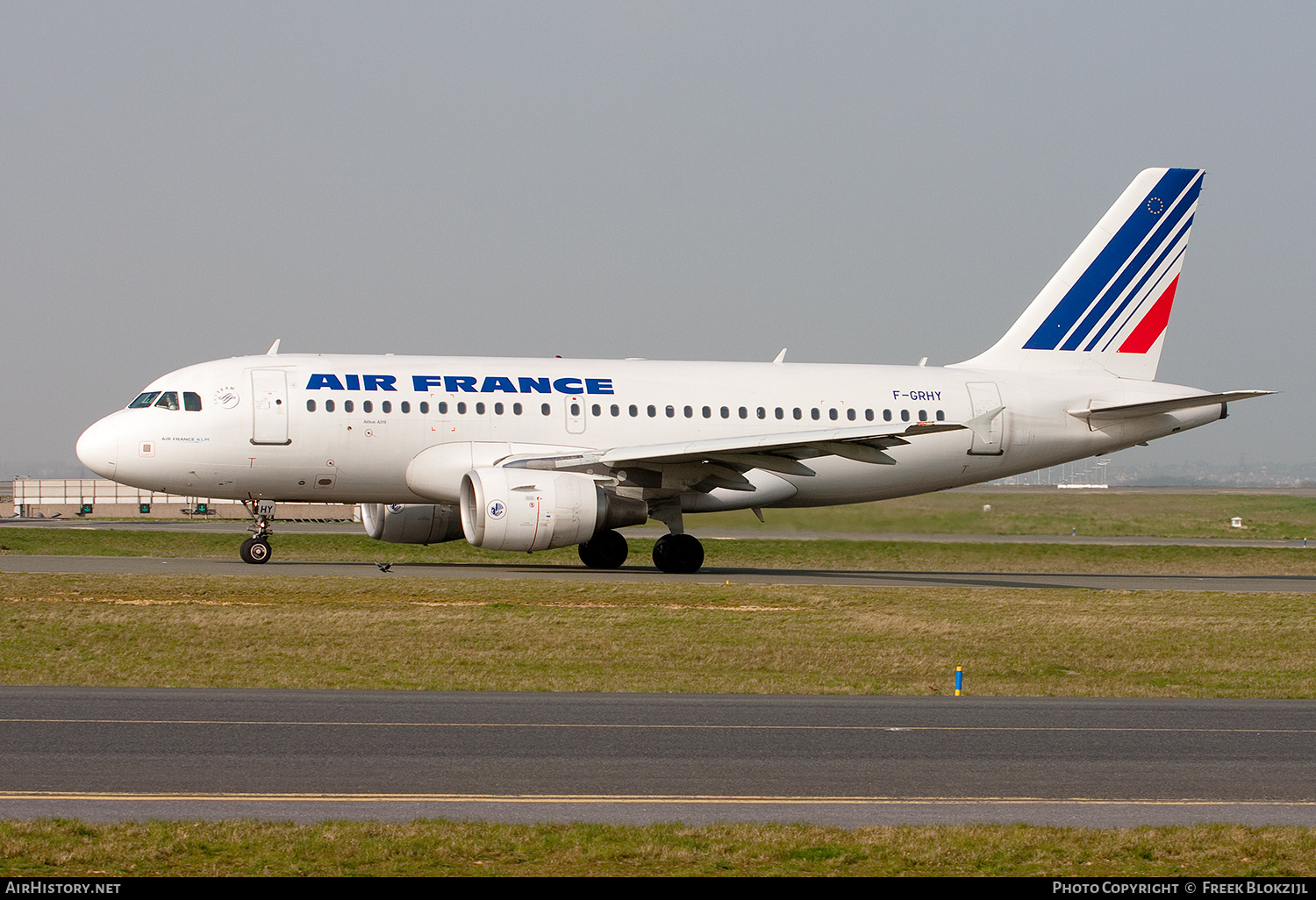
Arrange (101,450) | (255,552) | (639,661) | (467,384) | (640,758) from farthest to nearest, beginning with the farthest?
(467,384), (255,552), (101,450), (639,661), (640,758)

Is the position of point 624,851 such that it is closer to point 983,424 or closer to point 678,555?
point 678,555

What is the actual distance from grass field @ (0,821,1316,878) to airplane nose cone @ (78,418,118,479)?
20594 mm

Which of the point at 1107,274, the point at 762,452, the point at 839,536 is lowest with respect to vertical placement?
the point at 839,536

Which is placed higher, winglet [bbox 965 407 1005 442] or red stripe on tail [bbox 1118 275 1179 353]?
red stripe on tail [bbox 1118 275 1179 353]

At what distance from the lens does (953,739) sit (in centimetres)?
1185

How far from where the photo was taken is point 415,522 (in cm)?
3011

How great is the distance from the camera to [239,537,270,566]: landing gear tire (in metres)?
28.0

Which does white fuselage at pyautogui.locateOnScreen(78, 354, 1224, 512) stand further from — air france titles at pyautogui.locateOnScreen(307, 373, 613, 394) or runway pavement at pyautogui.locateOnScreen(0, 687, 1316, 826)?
runway pavement at pyautogui.locateOnScreen(0, 687, 1316, 826)

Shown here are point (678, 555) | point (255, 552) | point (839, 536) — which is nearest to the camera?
point (255, 552)

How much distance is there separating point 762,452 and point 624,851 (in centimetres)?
1954

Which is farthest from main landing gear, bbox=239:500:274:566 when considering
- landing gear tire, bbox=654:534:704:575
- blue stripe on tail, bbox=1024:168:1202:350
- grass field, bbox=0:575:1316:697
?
blue stripe on tail, bbox=1024:168:1202:350

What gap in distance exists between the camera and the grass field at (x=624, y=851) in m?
7.18

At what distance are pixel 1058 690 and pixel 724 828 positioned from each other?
27.4 feet

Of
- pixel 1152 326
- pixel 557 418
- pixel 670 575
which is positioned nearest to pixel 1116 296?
pixel 1152 326
